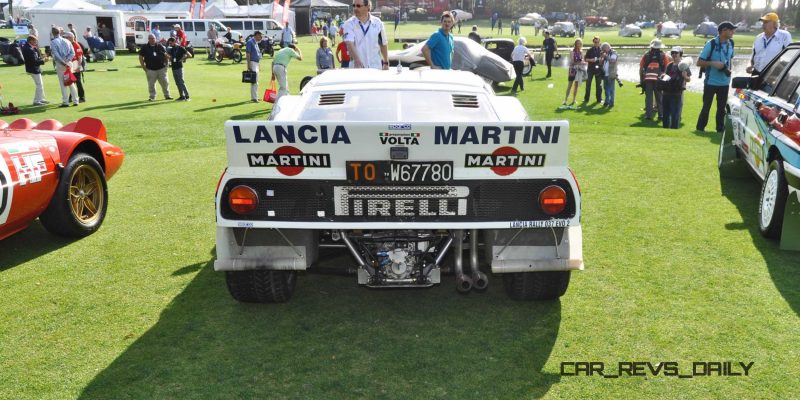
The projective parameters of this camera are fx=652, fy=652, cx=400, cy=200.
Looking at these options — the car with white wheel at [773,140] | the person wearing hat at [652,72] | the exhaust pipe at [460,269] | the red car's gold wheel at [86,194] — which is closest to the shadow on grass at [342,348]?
the exhaust pipe at [460,269]

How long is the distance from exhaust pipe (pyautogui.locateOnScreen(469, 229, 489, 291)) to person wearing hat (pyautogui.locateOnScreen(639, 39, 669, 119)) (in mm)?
11155

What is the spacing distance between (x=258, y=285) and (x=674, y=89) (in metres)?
10.8

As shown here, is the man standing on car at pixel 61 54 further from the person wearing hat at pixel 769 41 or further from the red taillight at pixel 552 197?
the red taillight at pixel 552 197

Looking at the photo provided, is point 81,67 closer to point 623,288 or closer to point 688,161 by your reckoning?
point 688,161

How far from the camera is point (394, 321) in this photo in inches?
179

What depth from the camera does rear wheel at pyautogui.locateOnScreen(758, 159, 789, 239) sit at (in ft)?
19.2

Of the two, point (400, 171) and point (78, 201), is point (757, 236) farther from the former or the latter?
point (78, 201)

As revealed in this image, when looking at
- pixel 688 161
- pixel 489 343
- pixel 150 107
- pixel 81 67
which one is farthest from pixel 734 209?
pixel 81 67

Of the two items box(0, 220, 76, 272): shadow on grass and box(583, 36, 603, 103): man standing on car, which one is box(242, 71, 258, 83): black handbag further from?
box(0, 220, 76, 272): shadow on grass

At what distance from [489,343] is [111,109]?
47.4 feet

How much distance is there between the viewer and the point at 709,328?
4414 mm

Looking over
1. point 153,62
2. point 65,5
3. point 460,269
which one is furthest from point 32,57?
point 65,5

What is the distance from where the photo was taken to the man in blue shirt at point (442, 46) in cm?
942

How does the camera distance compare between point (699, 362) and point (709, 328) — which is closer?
point (699, 362)
